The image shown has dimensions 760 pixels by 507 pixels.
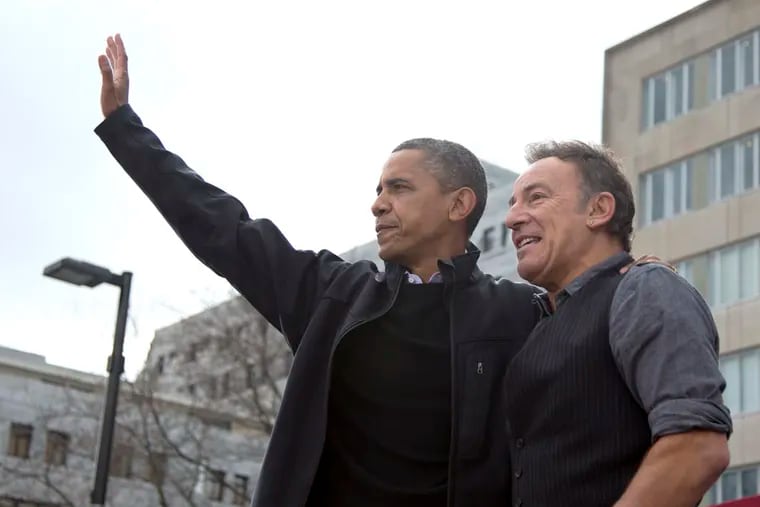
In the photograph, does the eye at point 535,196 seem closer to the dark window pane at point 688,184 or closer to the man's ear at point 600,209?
the man's ear at point 600,209

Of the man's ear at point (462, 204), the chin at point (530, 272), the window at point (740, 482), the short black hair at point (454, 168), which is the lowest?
the chin at point (530, 272)

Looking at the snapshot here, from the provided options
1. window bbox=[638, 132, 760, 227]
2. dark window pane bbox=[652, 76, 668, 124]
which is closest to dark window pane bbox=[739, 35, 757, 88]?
window bbox=[638, 132, 760, 227]

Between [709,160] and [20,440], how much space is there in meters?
28.7

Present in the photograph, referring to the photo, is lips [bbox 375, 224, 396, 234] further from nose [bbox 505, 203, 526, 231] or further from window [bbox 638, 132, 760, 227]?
window [bbox 638, 132, 760, 227]

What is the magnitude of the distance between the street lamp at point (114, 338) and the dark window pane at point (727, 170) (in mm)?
24877

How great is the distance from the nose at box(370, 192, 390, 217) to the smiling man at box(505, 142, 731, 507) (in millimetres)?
628

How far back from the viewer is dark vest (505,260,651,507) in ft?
13.1

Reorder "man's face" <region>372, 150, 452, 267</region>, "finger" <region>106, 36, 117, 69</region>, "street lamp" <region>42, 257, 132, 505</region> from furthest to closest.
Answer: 1. "street lamp" <region>42, 257, 132, 505</region>
2. "finger" <region>106, 36, 117, 69</region>
3. "man's face" <region>372, 150, 452, 267</region>

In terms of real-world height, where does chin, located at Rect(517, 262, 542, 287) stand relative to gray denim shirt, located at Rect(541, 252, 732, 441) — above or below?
above

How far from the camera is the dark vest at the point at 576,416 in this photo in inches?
157

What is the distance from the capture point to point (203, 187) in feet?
17.2

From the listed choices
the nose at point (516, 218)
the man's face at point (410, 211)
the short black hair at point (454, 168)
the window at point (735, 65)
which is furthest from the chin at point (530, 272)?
the window at point (735, 65)

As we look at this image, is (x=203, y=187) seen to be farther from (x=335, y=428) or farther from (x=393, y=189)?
(x=335, y=428)

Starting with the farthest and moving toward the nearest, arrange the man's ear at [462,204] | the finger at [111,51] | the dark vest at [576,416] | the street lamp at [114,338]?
the street lamp at [114,338]
the finger at [111,51]
the man's ear at [462,204]
the dark vest at [576,416]
